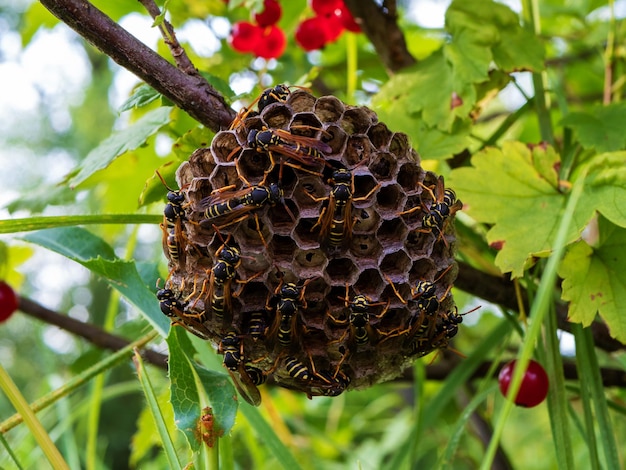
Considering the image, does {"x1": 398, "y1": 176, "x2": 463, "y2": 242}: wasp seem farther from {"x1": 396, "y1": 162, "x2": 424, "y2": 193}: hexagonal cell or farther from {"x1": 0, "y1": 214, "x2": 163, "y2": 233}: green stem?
{"x1": 0, "y1": 214, "x2": 163, "y2": 233}: green stem

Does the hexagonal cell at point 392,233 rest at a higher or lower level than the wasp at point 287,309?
higher

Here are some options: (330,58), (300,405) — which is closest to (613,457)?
(330,58)

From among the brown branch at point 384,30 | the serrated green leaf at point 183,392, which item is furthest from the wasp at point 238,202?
the brown branch at point 384,30

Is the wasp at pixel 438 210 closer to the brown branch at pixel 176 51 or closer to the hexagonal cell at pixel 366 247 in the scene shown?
the hexagonal cell at pixel 366 247

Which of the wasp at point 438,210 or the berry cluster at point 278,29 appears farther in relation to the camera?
the berry cluster at point 278,29

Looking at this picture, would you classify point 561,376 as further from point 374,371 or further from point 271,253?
point 271,253

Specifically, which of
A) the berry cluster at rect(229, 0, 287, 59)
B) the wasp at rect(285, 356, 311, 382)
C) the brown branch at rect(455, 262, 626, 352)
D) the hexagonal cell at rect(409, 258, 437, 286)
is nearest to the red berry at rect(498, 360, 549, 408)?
the brown branch at rect(455, 262, 626, 352)
